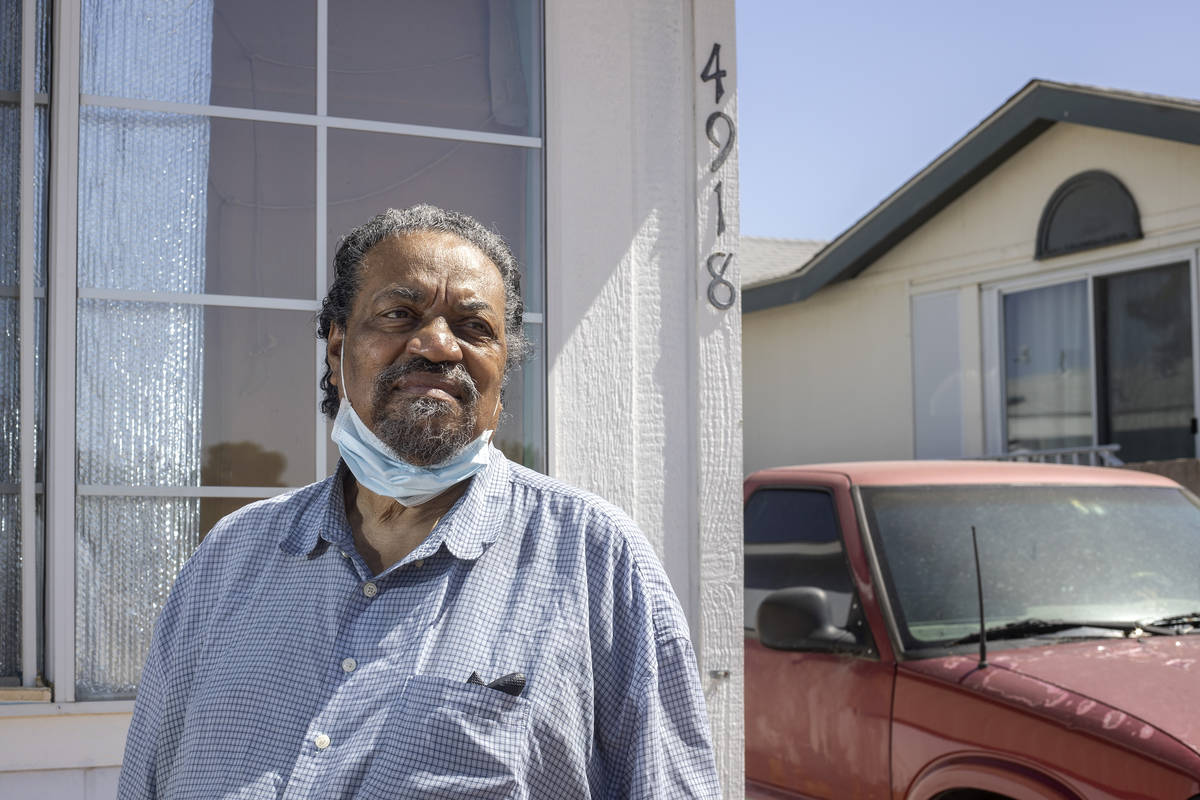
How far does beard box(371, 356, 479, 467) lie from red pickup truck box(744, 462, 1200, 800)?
2.20 meters

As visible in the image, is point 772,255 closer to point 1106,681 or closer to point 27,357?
point 1106,681

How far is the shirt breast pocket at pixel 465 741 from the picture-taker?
5.79 feet

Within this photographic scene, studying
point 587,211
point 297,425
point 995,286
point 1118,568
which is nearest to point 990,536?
point 1118,568

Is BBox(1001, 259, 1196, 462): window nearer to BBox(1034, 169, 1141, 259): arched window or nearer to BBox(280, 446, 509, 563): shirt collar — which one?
BBox(1034, 169, 1141, 259): arched window

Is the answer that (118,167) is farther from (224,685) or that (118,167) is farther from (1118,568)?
(1118,568)

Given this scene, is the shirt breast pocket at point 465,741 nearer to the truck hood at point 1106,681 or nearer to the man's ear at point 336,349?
the man's ear at point 336,349

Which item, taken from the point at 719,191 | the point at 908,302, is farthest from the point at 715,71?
the point at 908,302

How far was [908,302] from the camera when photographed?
459 inches

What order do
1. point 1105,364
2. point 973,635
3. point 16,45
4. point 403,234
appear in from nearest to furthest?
point 403,234 < point 16,45 < point 973,635 < point 1105,364

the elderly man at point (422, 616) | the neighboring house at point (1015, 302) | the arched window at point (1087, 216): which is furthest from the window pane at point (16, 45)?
the arched window at point (1087, 216)

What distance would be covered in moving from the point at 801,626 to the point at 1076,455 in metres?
6.08

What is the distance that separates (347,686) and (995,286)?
991cm

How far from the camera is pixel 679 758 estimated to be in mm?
1851

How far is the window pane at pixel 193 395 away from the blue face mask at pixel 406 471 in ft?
3.99
